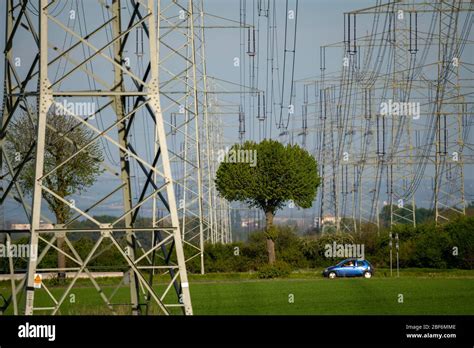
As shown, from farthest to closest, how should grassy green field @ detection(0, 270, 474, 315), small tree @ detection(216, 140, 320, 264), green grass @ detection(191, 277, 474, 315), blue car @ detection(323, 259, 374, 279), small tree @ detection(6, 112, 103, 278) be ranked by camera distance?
small tree @ detection(216, 140, 320, 264)
blue car @ detection(323, 259, 374, 279)
small tree @ detection(6, 112, 103, 278)
green grass @ detection(191, 277, 474, 315)
grassy green field @ detection(0, 270, 474, 315)

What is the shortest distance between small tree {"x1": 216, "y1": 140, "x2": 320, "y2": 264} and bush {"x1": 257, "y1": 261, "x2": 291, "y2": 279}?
1396cm

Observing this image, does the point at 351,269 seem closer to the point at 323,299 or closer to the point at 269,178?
the point at 269,178

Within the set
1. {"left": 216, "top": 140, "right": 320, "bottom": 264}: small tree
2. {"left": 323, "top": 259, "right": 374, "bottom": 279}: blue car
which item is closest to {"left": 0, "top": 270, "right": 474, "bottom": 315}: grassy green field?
{"left": 323, "top": 259, "right": 374, "bottom": 279}: blue car

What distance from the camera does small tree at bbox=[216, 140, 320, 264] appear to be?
193 feet

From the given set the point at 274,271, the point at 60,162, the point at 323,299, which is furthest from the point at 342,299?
the point at 274,271

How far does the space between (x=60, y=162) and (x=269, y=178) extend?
29.2m

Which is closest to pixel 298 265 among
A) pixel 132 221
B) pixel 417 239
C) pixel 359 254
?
pixel 359 254

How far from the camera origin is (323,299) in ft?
86.0

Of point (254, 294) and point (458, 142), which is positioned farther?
point (458, 142)

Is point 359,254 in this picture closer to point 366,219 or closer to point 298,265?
point 298,265

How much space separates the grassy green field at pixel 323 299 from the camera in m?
21.4

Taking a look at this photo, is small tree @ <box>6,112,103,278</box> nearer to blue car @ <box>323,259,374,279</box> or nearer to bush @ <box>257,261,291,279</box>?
bush @ <box>257,261,291,279</box>
